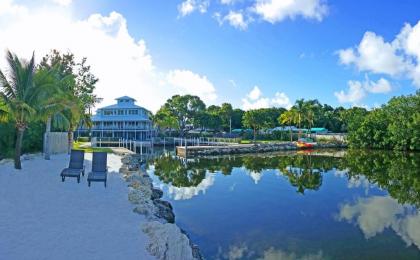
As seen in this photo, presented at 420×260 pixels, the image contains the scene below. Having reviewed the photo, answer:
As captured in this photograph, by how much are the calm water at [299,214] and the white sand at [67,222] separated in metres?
2.31

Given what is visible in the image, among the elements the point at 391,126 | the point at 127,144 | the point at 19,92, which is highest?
the point at 19,92

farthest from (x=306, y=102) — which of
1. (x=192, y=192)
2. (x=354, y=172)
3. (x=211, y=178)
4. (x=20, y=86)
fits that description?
(x=20, y=86)

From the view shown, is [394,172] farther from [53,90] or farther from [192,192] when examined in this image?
[53,90]

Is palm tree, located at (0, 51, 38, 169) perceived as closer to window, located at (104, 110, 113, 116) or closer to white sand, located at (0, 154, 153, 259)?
white sand, located at (0, 154, 153, 259)

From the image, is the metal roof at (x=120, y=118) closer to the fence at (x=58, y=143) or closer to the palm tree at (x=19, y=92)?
the fence at (x=58, y=143)

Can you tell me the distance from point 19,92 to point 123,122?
42.9m

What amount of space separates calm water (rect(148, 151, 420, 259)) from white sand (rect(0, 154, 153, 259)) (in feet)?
7.58

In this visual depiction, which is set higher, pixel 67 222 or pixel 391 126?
pixel 391 126

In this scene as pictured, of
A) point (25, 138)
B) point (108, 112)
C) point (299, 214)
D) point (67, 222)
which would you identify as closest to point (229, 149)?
point (25, 138)

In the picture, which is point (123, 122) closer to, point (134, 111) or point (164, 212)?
point (134, 111)

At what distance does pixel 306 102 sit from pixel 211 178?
43.4 metres

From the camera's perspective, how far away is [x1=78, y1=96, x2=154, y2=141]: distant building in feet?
185

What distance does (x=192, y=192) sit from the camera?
15.9 metres

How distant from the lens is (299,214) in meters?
11.8
